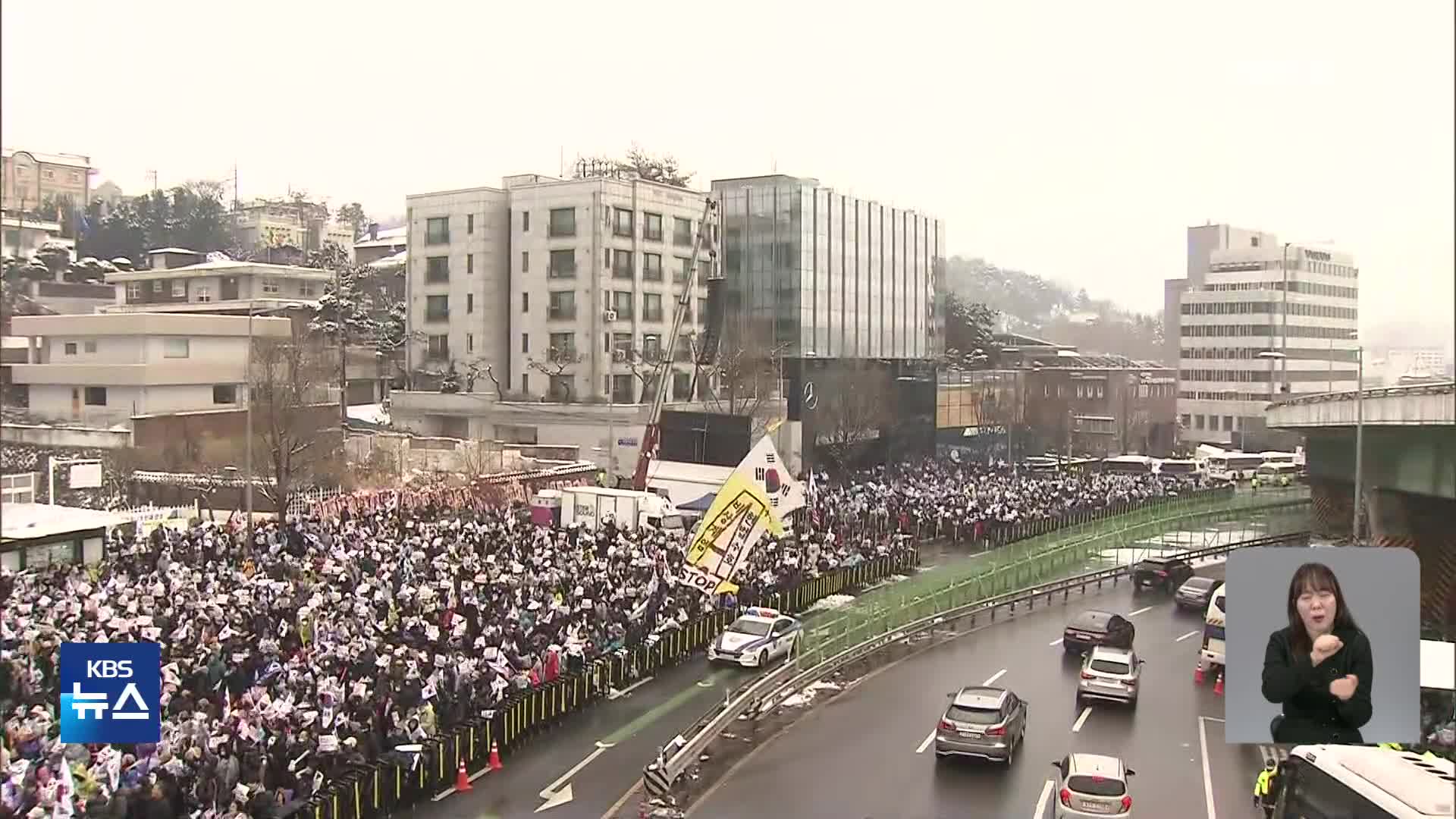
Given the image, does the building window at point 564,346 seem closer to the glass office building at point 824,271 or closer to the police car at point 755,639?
the glass office building at point 824,271

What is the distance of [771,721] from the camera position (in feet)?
16.8

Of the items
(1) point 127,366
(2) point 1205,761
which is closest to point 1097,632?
(2) point 1205,761

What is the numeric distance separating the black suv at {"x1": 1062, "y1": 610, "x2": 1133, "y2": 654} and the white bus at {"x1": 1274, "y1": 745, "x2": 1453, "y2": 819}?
1.30 meters

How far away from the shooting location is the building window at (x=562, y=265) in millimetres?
5609

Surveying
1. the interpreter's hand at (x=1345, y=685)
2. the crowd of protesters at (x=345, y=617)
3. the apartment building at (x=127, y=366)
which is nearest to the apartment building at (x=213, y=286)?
the apartment building at (x=127, y=366)

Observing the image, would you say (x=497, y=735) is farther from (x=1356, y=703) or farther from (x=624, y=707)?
(x=1356, y=703)

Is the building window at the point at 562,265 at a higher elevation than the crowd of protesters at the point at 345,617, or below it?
higher

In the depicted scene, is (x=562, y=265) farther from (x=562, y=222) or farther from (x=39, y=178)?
(x=39, y=178)

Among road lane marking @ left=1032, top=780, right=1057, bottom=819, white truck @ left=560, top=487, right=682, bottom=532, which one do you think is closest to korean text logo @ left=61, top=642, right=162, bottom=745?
white truck @ left=560, top=487, right=682, bottom=532

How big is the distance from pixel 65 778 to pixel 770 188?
3909mm

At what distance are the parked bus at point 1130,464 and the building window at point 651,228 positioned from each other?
2482mm

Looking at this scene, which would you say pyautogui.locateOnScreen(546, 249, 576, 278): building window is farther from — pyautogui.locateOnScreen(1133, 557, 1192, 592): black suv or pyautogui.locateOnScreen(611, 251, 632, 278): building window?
pyautogui.locateOnScreen(1133, 557, 1192, 592): black suv

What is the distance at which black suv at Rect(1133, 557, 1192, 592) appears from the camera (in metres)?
5.49

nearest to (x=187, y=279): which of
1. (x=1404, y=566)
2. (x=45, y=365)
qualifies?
(x=45, y=365)
